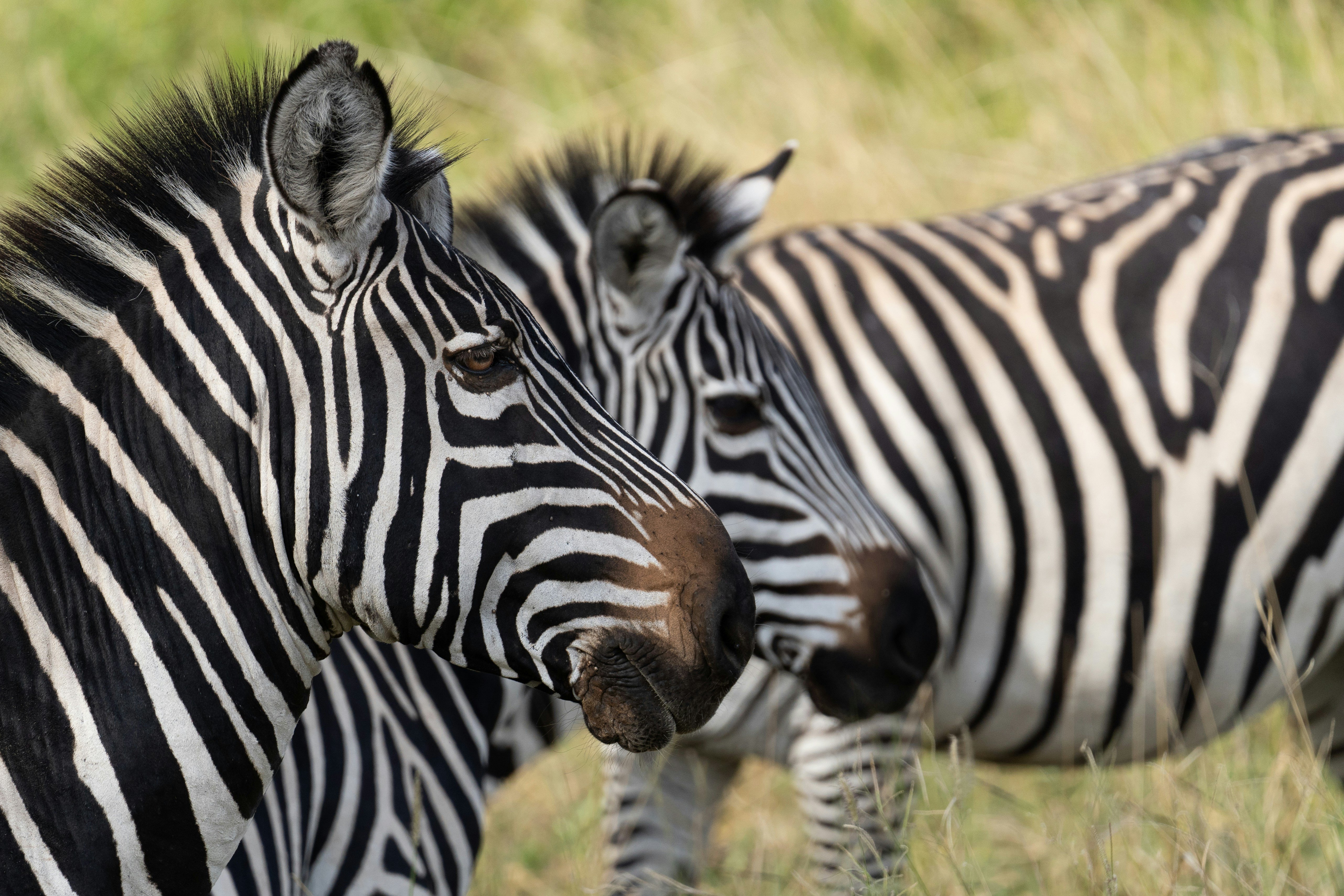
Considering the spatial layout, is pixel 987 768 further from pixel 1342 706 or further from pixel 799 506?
pixel 799 506

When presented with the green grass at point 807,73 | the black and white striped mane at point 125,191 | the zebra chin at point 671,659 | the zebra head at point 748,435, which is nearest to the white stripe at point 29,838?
the black and white striped mane at point 125,191

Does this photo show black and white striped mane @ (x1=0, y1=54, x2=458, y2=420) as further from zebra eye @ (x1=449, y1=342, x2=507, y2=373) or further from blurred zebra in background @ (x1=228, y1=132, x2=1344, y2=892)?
blurred zebra in background @ (x1=228, y1=132, x2=1344, y2=892)

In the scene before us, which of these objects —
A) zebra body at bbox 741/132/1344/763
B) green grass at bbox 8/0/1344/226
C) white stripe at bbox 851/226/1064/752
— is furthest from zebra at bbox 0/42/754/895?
green grass at bbox 8/0/1344/226

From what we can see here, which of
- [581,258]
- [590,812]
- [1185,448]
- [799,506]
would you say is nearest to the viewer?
[799,506]

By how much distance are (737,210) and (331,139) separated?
2.00 meters

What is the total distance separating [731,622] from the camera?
1.95m

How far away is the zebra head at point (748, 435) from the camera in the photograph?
10.7 feet

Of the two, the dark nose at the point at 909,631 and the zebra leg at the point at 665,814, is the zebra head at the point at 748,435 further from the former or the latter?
the zebra leg at the point at 665,814

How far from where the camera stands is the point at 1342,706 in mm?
4645

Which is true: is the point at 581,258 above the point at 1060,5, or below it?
below

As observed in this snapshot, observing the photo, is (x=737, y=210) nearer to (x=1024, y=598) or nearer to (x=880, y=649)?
(x=880, y=649)

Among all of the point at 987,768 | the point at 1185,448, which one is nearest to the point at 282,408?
the point at 1185,448

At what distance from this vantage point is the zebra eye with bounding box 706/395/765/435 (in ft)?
11.0

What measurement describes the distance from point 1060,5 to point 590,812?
22.5 ft
